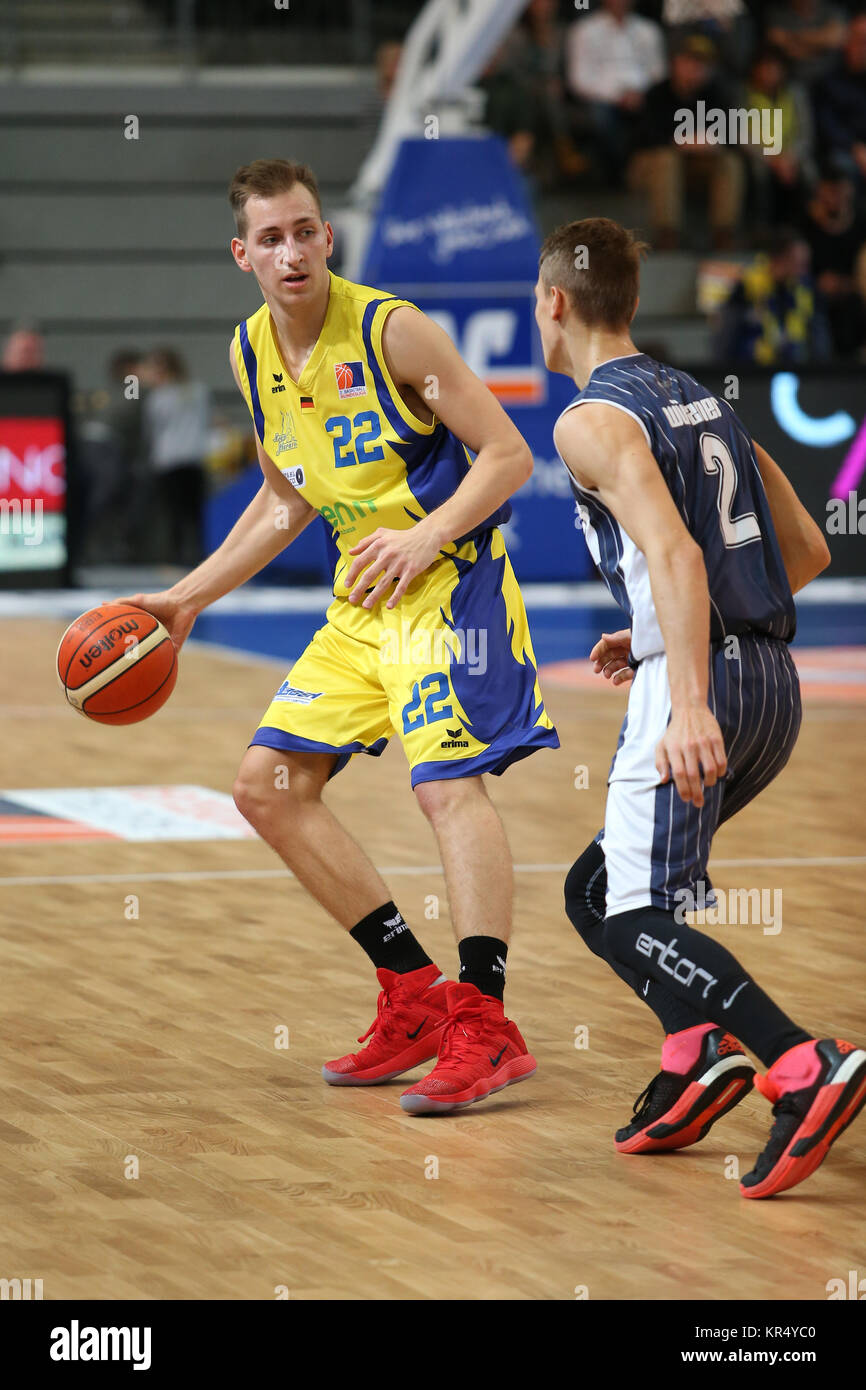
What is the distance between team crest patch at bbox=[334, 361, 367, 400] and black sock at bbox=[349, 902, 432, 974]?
115 centimetres

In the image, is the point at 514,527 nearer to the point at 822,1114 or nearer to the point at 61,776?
the point at 61,776

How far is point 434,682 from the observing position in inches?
182

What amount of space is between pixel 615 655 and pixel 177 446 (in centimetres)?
1500

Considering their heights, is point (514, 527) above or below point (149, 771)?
above

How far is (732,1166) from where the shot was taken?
4.06 m

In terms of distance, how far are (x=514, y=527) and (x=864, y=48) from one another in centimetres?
715

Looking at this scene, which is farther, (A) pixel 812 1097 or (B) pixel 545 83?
(B) pixel 545 83

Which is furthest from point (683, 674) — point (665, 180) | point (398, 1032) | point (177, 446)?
point (665, 180)

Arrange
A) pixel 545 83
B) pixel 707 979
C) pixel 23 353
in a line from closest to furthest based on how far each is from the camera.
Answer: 1. pixel 707 979
2. pixel 23 353
3. pixel 545 83

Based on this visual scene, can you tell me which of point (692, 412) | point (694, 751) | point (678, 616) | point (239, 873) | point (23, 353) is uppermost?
point (23, 353)

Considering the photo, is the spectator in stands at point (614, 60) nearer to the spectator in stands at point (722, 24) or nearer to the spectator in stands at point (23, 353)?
the spectator in stands at point (722, 24)

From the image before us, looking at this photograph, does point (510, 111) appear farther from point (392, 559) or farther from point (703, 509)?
point (703, 509)

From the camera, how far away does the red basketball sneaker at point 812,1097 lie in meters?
3.67
